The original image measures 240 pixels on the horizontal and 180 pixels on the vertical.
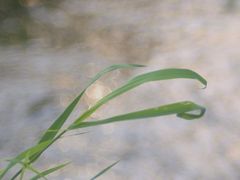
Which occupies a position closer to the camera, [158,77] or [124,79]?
[158,77]

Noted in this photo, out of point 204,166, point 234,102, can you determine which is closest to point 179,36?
point 234,102

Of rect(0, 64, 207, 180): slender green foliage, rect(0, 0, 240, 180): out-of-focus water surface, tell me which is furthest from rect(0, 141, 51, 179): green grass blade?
rect(0, 0, 240, 180): out-of-focus water surface

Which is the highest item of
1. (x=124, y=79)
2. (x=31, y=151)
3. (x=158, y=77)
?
(x=158, y=77)

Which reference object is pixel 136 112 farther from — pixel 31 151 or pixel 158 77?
pixel 31 151

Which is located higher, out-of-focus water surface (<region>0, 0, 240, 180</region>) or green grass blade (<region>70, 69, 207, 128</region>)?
green grass blade (<region>70, 69, 207, 128</region>)

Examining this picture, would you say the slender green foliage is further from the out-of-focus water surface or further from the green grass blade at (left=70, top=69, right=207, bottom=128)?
the out-of-focus water surface

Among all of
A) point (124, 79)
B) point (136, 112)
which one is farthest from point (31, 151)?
point (124, 79)

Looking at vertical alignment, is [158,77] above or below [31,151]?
above

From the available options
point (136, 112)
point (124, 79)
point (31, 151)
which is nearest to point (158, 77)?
point (136, 112)
